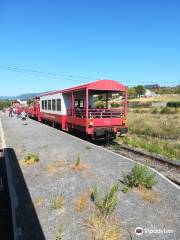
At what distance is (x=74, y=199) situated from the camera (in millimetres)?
6418

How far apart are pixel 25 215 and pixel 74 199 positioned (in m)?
1.28

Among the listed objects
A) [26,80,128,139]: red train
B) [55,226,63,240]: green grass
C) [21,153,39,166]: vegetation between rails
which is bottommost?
[55,226,63,240]: green grass

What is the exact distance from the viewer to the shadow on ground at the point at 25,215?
4.86 meters

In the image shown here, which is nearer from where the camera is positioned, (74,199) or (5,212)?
(5,212)

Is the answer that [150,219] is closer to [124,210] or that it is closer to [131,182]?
[124,210]

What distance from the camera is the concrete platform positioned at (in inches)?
197

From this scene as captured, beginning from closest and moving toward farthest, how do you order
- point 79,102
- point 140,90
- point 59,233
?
point 59,233 < point 79,102 < point 140,90

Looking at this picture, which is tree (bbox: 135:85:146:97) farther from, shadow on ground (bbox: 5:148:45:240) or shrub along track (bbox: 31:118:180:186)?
shadow on ground (bbox: 5:148:45:240)

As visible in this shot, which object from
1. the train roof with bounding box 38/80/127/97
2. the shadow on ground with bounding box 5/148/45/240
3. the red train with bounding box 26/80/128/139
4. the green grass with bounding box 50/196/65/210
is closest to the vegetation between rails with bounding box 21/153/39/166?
the shadow on ground with bounding box 5/148/45/240

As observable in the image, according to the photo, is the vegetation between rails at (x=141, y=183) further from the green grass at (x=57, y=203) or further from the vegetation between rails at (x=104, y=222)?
the green grass at (x=57, y=203)

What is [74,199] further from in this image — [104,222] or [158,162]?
[158,162]

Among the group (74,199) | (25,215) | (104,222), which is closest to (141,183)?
(74,199)

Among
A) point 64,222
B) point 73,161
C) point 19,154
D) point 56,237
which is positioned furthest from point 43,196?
point 19,154

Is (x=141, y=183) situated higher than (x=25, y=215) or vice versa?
(x=141, y=183)
